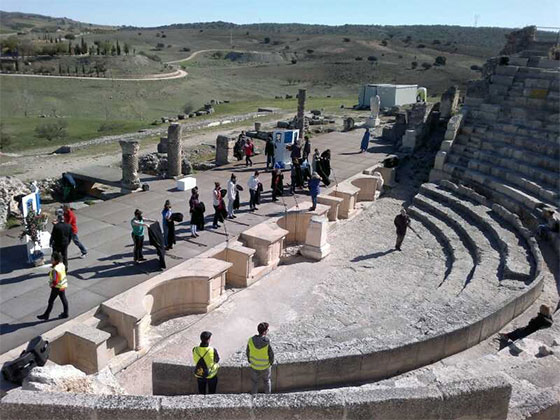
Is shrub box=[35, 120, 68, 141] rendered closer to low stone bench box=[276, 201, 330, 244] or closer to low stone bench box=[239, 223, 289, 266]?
low stone bench box=[276, 201, 330, 244]

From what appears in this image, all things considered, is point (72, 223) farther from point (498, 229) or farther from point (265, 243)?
point (498, 229)

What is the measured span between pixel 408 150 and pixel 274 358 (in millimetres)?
17426

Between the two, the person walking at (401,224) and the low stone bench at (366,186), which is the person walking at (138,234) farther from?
the low stone bench at (366,186)

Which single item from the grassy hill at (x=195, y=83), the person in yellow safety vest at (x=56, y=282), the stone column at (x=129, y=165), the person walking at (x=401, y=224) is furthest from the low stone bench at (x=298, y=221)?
the grassy hill at (x=195, y=83)

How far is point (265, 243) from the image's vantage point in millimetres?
12781

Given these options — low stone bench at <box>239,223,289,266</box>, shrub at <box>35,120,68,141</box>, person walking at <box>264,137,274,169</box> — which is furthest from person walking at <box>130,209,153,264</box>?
shrub at <box>35,120,68,141</box>

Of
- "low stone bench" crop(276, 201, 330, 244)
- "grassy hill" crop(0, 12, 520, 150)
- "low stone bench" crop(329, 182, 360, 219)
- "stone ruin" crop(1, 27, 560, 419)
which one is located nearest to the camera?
"stone ruin" crop(1, 27, 560, 419)

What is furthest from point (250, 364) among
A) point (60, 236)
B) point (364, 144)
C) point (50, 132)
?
point (50, 132)

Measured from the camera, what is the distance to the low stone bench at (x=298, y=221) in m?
14.8

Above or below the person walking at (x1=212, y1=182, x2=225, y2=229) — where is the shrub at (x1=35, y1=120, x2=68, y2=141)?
below

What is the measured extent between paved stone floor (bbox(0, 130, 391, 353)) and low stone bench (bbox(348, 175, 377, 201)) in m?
2.79

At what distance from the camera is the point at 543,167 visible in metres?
15.9

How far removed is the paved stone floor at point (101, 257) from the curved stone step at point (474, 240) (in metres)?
4.10

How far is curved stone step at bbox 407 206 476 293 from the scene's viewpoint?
37.4 ft
